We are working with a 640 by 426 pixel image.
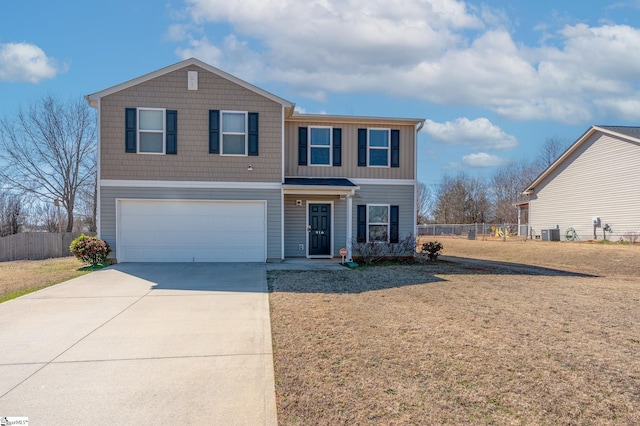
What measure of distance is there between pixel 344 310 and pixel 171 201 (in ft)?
28.2

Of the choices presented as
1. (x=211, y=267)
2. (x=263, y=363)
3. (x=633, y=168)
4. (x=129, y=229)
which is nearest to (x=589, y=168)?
(x=633, y=168)

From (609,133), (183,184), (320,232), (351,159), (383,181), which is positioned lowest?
(320,232)

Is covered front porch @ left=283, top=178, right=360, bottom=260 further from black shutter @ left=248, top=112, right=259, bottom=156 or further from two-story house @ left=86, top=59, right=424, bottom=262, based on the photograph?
black shutter @ left=248, top=112, right=259, bottom=156

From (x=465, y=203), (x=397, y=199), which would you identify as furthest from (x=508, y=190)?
(x=397, y=199)

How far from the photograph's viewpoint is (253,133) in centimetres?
1381

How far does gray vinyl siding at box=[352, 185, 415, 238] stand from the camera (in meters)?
14.8

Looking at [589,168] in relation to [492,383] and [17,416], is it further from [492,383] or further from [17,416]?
[17,416]

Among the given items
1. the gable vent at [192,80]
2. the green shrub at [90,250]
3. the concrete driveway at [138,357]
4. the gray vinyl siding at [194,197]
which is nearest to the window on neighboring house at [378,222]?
the gray vinyl siding at [194,197]

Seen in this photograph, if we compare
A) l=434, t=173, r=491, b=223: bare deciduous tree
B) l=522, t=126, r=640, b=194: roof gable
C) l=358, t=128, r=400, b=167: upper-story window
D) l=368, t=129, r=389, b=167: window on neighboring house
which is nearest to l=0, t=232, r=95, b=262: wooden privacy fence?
l=358, t=128, r=400, b=167: upper-story window

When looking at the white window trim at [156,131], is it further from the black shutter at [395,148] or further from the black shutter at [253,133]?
the black shutter at [395,148]

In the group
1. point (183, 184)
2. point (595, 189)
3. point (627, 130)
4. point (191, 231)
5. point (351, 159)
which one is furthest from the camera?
point (595, 189)

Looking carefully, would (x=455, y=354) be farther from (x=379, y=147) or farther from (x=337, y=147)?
(x=379, y=147)

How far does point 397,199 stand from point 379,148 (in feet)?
6.25

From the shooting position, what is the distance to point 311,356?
4.73 m
